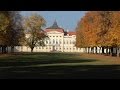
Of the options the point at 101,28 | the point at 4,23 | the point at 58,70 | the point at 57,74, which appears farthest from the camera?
the point at 101,28

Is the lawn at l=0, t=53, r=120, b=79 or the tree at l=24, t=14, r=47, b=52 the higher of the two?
the tree at l=24, t=14, r=47, b=52

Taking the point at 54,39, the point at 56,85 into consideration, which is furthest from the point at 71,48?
the point at 56,85

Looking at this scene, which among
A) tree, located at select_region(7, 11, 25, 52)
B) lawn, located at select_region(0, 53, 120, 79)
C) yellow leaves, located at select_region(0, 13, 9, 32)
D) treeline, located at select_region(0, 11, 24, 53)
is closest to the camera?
lawn, located at select_region(0, 53, 120, 79)

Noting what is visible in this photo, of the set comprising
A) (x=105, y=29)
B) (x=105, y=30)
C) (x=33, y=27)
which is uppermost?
(x=33, y=27)

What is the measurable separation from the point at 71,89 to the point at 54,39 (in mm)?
183273

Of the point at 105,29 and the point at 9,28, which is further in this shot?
the point at 9,28

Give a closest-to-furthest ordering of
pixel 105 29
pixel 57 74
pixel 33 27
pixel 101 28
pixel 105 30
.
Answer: pixel 57 74 → pixel 105 29 → pixel 105 30 → pixel 101 28 → pixel 33 27

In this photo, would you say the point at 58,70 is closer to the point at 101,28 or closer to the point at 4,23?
the point at 4,23

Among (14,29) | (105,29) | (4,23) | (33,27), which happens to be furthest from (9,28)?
(33,27)

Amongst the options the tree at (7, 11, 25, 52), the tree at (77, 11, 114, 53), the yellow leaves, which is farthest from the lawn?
the tree at (7, 11, 25, 52)

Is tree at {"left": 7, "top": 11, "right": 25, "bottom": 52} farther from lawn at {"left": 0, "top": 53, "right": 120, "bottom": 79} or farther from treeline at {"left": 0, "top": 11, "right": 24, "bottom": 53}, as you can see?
lawn at {"left": 0, "top": 53, "right": 120, "bottom": 79}

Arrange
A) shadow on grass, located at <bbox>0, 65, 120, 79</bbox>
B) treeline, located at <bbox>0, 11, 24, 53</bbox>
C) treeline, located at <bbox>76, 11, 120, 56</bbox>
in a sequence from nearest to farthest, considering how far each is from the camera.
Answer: shadow on grass, located at <bbox>0, 65, 120, 79</bbox>, treeline, located at <bbox>76, 11, 120, 56</bbox>, treeline, located at <bbox>0, 11, 24, 53</bbox>
